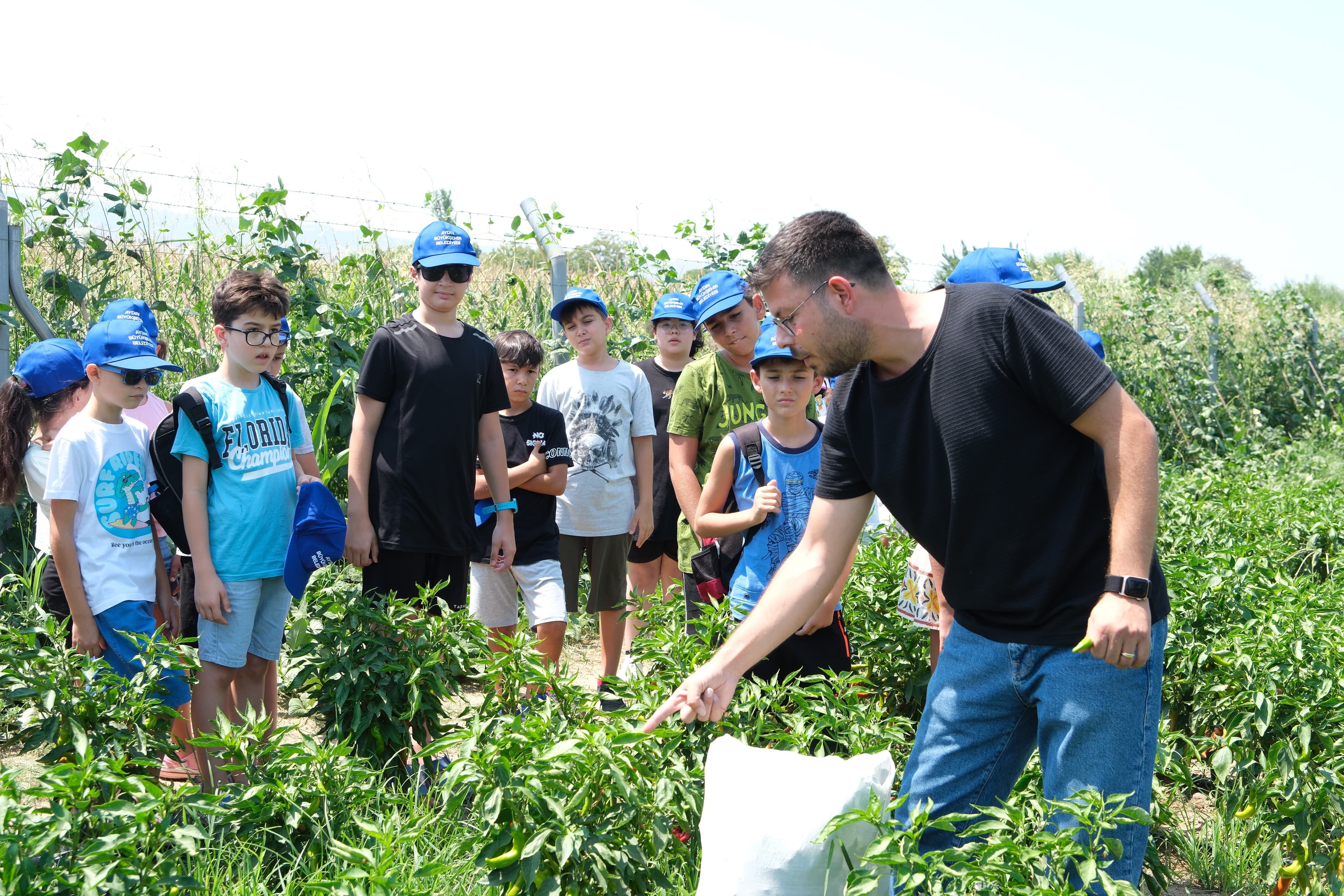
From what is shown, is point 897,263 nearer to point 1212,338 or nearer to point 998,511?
point 1212,338

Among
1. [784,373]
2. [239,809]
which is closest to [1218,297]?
[784,373]

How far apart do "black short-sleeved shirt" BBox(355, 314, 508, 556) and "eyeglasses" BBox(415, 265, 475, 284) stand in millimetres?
176

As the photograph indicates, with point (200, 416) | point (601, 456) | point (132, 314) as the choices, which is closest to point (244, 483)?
point (200, 416)

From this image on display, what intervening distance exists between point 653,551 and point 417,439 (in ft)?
5.49

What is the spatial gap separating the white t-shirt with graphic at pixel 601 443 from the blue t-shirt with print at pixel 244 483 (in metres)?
1.59

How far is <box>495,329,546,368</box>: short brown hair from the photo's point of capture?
4863mm

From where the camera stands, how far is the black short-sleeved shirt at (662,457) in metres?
5.10

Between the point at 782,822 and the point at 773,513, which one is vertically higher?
the point at 773,513

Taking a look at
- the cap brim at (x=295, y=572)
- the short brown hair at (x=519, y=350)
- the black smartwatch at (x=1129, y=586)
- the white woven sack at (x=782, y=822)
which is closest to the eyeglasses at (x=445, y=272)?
the short brown hair at (x=519, y=350)

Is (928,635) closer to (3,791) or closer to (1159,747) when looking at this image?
(1159,747)

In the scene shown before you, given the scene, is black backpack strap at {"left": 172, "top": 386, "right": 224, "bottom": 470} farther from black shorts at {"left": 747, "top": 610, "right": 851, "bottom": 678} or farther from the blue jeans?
the blue jeans

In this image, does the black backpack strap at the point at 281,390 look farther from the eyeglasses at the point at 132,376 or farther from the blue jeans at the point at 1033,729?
the blue jeans at the point at 1033,729

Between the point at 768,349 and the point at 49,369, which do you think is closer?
the point at 768,349

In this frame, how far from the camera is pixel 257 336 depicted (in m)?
3.63
